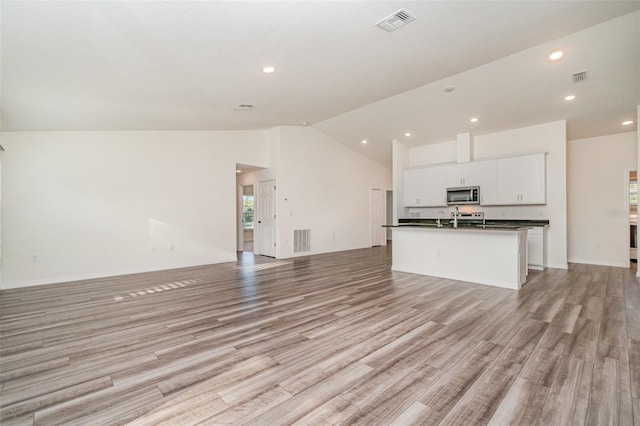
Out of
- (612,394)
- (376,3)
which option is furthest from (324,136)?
(612,394)

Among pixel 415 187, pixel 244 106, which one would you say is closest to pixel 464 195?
pixel 415 187

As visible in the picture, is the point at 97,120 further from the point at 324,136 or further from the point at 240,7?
the point at 324,136

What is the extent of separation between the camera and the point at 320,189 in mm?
8555

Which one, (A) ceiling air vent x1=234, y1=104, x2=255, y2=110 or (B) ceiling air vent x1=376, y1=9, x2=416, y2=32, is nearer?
(B) ceiling air vent x1=376, y1=9, x2=416, y2=32

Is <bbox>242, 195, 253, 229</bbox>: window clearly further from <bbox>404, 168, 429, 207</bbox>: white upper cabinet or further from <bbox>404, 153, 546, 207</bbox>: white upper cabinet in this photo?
<bbox>404, 153, 546, 207</bbox>: white upper cabinet

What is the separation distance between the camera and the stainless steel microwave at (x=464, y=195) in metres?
6.80

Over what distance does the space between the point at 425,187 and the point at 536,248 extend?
2.75 metres

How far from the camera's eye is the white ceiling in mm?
2521

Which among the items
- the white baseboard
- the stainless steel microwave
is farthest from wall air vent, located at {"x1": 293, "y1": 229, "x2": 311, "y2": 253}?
the stainless steel microwave

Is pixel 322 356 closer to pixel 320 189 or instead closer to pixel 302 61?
pixel 302 61

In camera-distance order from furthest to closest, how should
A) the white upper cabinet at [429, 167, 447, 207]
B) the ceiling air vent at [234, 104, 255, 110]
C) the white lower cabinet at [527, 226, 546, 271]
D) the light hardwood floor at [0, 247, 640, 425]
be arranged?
the white upper cabinet at [429, 167, 447, 207]
the white lower cabinet at [527, 226, 546, 271]
the ceiling air vent at [234, 104, 255, 110]
the light hardwood floor at [0, 247, 640, 425]

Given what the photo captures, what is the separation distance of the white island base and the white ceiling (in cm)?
252

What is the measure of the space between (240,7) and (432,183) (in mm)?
6305

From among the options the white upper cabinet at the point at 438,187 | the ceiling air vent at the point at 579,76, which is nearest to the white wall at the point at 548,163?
the white upper cabinet at the point at 438,187
